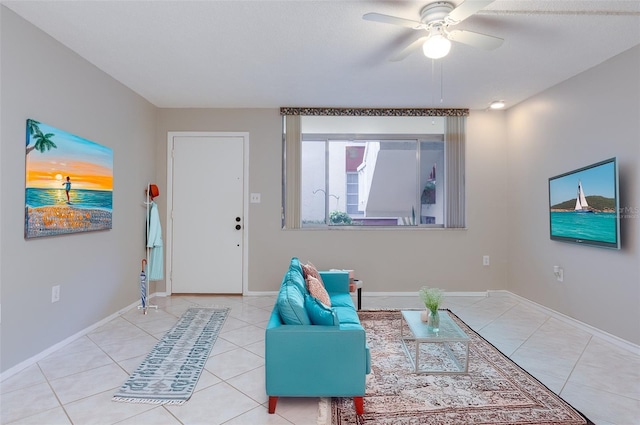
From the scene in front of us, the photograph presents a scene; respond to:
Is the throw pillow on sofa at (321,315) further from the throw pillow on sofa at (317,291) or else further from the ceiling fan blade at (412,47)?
the ceiling fan blade at (412,47)

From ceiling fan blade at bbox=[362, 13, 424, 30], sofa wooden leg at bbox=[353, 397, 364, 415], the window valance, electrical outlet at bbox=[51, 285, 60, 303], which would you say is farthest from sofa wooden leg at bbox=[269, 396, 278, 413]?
the window valance

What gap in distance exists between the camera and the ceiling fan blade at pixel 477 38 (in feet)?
7.48

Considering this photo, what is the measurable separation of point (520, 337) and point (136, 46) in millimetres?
4417

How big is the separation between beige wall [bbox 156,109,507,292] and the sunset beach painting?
1.29 meters

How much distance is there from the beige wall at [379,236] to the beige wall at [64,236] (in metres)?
0.77

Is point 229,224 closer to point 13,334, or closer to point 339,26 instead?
point 13,334

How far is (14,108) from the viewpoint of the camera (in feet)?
7.98

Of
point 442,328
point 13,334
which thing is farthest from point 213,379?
point 442,328

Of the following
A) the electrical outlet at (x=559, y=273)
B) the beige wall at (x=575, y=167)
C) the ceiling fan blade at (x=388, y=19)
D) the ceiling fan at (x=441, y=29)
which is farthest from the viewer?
the electrical outlet at (x=559, y=273)

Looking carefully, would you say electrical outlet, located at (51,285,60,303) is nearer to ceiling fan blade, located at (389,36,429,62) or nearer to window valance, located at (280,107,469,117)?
window valance, located at (280,107,469,117)

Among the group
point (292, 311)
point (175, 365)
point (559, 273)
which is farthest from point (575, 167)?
point (175, 365)

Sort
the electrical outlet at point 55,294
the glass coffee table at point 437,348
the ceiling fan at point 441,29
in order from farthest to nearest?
the electrical outlet at point 55,294, the glass coffee table at point 437,348, the ceiling fan at point 441,29

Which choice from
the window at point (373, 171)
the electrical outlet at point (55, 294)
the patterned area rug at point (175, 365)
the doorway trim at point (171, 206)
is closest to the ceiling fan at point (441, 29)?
the window at point (373, 171)

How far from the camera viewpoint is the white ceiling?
2.39m
